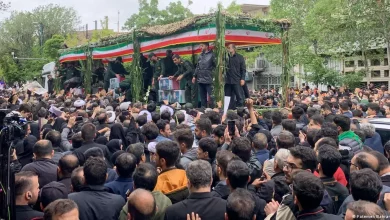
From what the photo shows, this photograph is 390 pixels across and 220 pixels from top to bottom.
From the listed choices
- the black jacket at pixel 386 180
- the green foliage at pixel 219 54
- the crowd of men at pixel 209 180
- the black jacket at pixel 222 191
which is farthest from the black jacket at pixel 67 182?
the green foliage at pixel 219 54

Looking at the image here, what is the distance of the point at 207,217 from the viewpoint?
139 inches

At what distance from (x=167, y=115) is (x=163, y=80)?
20.5 feet


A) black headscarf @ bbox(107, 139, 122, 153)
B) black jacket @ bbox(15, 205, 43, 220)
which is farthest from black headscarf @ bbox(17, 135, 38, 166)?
black jacket @ bbox(15, 205, 43, 220)

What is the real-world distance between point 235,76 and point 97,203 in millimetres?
7741

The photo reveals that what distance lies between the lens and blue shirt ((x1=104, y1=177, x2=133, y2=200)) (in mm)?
4343

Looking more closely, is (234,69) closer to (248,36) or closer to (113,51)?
(248,36)

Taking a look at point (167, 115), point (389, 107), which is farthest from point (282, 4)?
point (167, 115)

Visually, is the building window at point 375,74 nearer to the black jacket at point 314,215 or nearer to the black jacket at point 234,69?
the black jacket at point 234,69

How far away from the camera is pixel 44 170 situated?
4891 millimetres

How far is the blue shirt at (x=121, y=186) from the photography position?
14.2 ft

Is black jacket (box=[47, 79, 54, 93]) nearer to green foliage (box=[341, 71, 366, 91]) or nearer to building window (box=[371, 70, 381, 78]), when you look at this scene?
green foliage (box=[341, 71, 366, 91])

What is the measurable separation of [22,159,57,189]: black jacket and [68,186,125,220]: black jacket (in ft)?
3.43

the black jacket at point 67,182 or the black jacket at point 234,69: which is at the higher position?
the black jacket at point 234,69

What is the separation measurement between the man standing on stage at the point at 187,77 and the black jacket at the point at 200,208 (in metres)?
9.35
